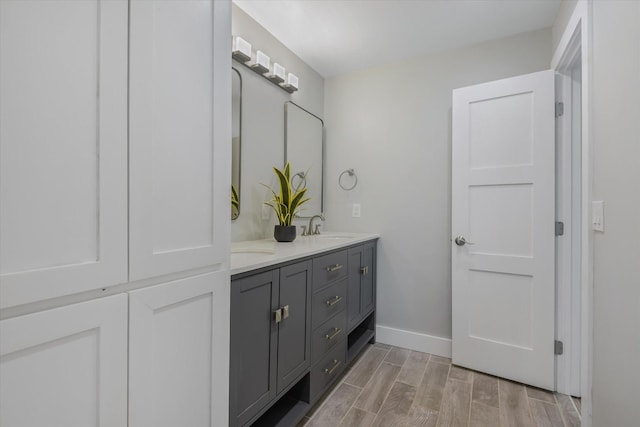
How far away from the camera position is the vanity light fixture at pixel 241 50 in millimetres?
1875

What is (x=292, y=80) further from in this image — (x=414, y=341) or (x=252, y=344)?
(x=414, y=341)

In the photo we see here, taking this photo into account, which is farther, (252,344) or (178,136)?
(252,344)

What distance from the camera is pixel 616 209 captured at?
111cm

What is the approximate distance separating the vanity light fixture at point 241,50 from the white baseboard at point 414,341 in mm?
2331

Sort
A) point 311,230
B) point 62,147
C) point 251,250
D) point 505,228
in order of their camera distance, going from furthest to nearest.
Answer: point 311,230
point 505,228
point 251,250
point 62,147

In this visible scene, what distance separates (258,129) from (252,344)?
1461 millimetres

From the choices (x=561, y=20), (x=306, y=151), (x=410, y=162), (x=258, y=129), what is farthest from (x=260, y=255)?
(x=561, y=20)

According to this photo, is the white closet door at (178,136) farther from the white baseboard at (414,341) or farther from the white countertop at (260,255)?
the white baseboard at (414,341)

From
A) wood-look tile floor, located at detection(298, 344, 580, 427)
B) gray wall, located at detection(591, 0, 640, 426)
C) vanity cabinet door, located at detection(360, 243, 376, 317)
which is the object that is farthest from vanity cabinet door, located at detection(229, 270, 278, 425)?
gray wall, located at detection(591, 0, 640, 426)

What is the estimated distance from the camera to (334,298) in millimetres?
1890

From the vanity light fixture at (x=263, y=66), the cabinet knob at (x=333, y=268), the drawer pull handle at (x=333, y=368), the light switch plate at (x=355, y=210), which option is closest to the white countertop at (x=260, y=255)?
the cabinet knob at (x=333, y=268)

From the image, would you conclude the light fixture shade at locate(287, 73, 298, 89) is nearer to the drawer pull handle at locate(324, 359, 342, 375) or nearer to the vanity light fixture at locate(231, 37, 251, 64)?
the vanity light fixture at locate(231, 37, 251, 64)

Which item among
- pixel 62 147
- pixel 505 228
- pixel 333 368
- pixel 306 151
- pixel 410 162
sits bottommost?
pixel 333 368

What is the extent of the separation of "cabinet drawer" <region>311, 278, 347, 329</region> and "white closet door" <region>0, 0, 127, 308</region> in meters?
1.12
